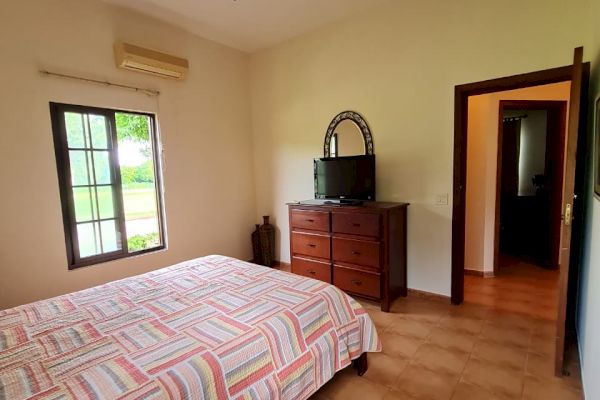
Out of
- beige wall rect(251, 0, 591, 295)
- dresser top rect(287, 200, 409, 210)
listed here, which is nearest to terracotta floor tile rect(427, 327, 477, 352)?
beige wall rect(251, 0, 591, 295)

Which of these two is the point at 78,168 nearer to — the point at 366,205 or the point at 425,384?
the point at 366,205

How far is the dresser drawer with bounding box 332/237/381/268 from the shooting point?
2978mm

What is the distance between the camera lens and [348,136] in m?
3.60

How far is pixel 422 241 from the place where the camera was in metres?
3.22


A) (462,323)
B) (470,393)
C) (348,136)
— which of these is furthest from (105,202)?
(462,323)

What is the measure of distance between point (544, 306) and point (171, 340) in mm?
3319

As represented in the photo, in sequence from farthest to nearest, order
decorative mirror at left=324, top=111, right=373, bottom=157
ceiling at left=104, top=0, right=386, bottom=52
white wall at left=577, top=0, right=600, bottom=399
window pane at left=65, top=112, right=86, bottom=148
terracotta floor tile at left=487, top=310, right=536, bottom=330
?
decorative mirror at left=324, top=111, right=373, bottom=157 < ceiling at left=104, top=0, right=386, bottom=52 < window pane at left=65, top=112, right=86, bottom=148 < terracotta floor tile at left=487, top=310, right=536, bottom=330 < white wall at left=577, top=0, right=600, bottom=399

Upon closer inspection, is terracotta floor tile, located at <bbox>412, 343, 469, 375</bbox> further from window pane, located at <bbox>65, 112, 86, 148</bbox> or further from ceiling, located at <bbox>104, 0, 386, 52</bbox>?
window pane, located at <bbox>65, 112, 86, 148</bbox>

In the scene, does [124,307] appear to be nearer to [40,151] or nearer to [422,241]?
[40,151]

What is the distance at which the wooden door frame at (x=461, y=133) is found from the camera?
8.28 feet

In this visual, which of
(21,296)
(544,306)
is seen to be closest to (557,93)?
(544,306)

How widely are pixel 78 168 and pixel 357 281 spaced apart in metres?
2.88

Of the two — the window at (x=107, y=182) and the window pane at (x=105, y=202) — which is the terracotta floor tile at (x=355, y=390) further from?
the window pane at (x=105, y=202)

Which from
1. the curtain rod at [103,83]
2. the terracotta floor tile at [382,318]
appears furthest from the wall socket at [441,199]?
the curtain rod at [103,83]
